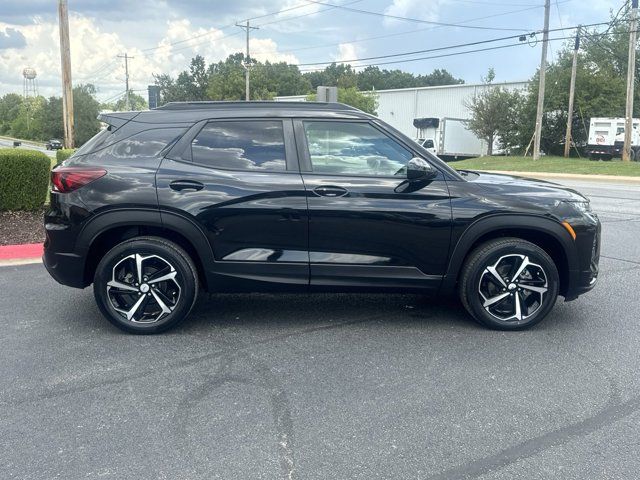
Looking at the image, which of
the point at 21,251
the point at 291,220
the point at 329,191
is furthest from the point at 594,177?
the point at 291,220

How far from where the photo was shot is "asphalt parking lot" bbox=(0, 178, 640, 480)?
9.51ft

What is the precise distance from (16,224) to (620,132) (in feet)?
114

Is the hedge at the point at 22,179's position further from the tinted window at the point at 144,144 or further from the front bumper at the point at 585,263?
the front bumper at the point at 585,263

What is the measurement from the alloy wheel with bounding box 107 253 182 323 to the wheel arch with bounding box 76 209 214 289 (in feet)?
0.75

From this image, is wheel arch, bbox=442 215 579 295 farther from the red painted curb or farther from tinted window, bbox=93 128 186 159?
the red painted curb

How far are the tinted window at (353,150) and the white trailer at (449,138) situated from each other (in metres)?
34.8

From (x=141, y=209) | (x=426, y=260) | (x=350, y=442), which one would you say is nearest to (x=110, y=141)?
(x=141, y=209)

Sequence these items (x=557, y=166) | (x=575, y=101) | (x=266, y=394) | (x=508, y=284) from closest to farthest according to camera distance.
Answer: (x=266, y=394) < (x=508, y=284) < (x=557, y=166) < (x=575, y=101)

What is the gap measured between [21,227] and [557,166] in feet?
95.2

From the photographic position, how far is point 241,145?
4.63m

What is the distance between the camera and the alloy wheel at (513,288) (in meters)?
4.61

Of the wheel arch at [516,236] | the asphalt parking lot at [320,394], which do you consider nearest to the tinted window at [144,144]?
the asphalt parking lot at [320,394]

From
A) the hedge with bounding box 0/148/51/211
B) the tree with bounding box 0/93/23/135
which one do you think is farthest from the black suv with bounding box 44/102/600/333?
the tree with bounding box 0/93/23/135

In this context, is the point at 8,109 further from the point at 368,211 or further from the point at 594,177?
the point at 368,211
